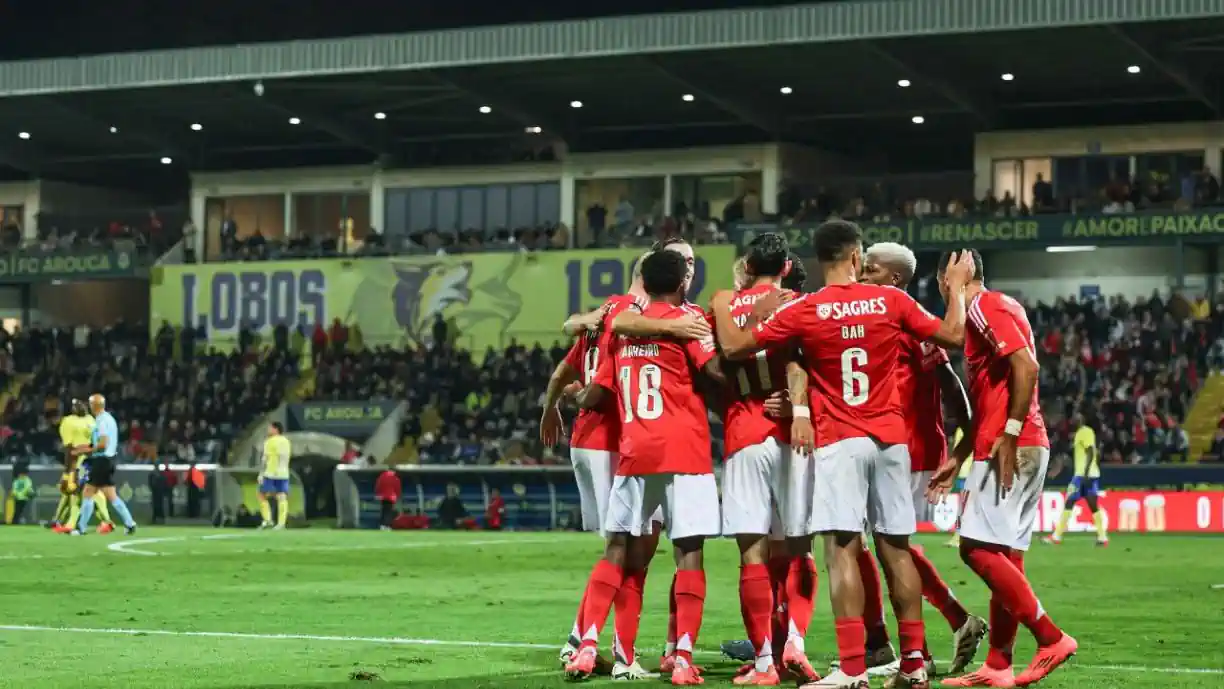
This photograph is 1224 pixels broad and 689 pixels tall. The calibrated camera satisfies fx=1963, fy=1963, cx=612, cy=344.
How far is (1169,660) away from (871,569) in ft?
7.26

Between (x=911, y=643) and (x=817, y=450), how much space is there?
1153 mm

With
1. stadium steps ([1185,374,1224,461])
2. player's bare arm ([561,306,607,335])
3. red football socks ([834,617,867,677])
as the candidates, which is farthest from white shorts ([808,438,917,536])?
stadium steps ([1185,374,1224,461])

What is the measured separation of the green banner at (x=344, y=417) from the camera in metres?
49.4

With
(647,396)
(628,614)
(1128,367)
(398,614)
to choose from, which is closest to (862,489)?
(647,396)

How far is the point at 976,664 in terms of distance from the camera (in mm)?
12234

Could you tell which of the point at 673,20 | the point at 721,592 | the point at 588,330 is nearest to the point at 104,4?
the point at 673,20

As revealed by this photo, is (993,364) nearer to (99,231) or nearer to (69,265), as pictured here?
(69,265)

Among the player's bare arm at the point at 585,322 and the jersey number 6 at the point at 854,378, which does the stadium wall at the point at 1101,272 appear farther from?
the jersey number 6 at the point at 854,378

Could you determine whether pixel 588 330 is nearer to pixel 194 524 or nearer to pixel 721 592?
pixel 721 592

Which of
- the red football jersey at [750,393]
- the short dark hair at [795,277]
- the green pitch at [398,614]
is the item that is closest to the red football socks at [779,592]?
the green pitch at [398,614]

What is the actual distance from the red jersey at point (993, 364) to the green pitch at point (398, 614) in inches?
55.8

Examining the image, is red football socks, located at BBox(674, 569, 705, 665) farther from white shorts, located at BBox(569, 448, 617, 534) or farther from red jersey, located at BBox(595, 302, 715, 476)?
white shorts, located at BBox(569, 448, 617, 534)

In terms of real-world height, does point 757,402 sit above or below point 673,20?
below

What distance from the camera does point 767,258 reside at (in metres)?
11.1
